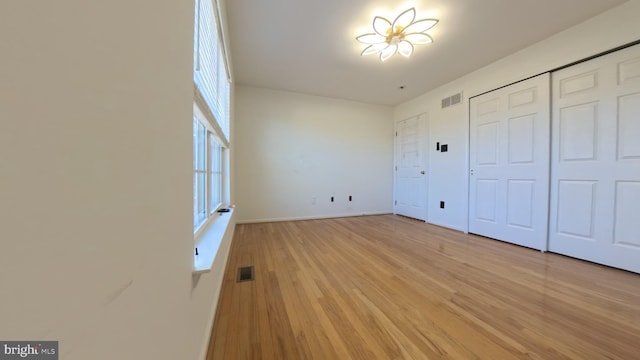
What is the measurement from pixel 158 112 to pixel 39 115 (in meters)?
0.34

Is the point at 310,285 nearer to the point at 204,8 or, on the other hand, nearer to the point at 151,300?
the point at 151,300

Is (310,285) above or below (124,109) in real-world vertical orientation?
below

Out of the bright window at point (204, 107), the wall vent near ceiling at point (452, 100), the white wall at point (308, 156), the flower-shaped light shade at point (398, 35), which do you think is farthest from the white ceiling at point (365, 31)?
the bright window at point (204, 107)

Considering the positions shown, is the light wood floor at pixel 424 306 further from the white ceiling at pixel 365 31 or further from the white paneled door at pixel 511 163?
the white ceiling at pixel 365 31

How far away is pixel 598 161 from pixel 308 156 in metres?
3.64

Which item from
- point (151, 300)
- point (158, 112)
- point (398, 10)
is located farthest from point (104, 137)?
point (398, 10)

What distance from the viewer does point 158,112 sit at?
546mm

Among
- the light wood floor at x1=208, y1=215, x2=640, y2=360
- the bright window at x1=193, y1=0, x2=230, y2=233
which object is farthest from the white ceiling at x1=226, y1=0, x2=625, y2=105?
the light wood floor at x1=208, y1=215, x2=640, y2=360

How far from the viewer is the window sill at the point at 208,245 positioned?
0.91m

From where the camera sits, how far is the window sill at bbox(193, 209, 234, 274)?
906mm

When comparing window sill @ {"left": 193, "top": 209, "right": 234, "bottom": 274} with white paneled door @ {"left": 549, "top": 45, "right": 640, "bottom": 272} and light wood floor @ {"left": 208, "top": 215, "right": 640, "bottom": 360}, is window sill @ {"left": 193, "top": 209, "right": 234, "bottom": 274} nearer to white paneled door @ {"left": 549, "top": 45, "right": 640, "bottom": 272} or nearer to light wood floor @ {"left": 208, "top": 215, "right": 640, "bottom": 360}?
light wood floor @ {"left": 208, "top": 215, "right": 640, "bottom": 360}

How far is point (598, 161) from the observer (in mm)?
2135

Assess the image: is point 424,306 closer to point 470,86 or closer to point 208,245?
point 208,245

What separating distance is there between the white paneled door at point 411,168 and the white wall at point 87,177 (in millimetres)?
4265
